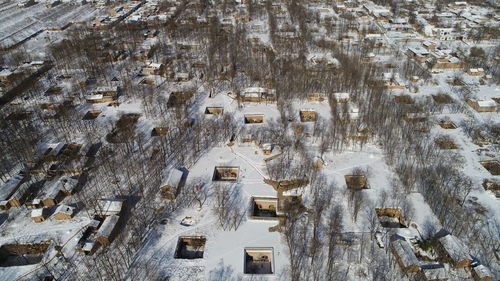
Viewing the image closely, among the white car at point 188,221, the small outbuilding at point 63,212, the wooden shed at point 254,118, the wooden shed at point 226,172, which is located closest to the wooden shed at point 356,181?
the wooden shed at point 226,172

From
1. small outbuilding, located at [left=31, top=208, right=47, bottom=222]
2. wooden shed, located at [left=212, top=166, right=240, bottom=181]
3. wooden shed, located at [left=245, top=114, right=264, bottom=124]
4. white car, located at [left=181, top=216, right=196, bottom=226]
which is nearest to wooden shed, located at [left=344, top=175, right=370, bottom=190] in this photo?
wooden shed, located at [left=212, top=166, right=240, bottom=181]

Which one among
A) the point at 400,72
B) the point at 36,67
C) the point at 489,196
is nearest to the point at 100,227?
the point at 489,196

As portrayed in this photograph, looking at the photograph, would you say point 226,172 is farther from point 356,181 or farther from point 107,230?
point 356,181

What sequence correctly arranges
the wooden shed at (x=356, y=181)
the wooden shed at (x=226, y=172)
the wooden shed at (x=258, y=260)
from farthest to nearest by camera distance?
1. the wooden shed at (x=226, y=172)
2. the wooden shed at (x=356, y=181)
3. the wooden shed at (x=258, y=260)

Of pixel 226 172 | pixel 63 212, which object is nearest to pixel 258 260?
pixel 226 172

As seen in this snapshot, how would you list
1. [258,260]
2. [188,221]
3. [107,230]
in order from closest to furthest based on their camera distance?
[258,260]
[107,230]
[188,221]

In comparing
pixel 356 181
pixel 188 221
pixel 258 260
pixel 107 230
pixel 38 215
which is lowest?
pixel 258 260

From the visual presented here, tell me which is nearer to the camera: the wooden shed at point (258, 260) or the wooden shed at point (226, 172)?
the wooden shed at point (258, 260)

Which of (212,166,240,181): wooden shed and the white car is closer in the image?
the white car

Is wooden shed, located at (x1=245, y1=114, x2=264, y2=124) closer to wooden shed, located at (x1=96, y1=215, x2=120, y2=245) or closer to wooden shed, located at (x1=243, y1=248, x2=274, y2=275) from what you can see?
wooden shed, located at (x1=243, y1=248, x2=274, y2=275)

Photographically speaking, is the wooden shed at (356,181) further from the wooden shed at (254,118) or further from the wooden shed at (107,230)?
the wooden shed at (107,230)

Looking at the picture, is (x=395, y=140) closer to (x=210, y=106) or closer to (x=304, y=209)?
(x=304, y=209)

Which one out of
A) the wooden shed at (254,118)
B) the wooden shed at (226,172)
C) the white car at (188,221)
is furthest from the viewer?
the wooden shed at (254,118)
